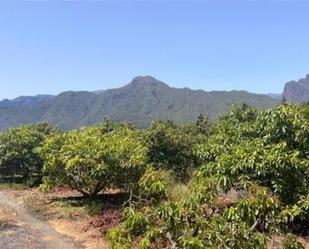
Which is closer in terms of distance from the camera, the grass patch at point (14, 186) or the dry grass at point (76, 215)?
the dry grass at point (76, 215)

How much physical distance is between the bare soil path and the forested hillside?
155 centimetres

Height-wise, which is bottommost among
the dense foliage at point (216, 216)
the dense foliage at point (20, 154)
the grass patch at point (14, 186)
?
the grass patch at point (14, 186)

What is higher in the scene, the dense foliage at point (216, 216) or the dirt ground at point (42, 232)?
the dense foliage at point (216, 216)

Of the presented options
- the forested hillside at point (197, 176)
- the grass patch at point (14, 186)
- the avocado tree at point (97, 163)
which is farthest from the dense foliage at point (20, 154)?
the avocado tree at point (97, 163)

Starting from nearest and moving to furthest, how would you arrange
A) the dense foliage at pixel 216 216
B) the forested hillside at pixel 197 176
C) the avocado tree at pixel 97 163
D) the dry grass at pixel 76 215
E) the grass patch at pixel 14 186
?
the dense foliage at pixel 216 216 < the forested hillside at pixel 197 176 < the dry grass at pixel 76 215 < the avocado tree at pixel 97 163 < the grass patch at pixel 14 186

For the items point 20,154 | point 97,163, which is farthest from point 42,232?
point 20,154

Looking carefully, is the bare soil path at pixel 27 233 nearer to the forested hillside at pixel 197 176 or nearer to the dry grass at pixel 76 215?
the dry grass at pixel 76 215

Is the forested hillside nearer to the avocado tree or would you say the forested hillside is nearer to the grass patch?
the avocado tree

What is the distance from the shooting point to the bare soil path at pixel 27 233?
14.1 meters

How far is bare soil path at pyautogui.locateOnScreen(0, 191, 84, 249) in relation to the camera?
1410cm

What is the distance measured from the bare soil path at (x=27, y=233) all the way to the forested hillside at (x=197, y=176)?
5.09ft

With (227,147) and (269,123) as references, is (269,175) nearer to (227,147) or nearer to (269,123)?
(269,123)

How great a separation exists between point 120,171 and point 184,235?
12135mm

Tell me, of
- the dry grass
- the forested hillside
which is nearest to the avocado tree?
the forested hillside
